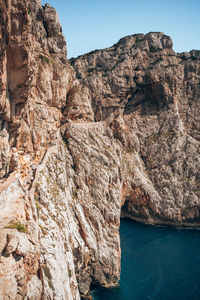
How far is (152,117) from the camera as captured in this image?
82812 millimetres

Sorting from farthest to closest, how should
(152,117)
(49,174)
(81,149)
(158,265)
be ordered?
1. (152,117)
2. (81,149)
3. (158,265)
4. (49,174)

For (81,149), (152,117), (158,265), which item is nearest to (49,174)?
(81,149)

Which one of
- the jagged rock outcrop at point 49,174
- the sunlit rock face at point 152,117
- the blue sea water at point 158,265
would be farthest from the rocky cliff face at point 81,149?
the blue sea water at point 158,265

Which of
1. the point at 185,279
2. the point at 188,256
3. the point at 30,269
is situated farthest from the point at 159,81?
the point at 30,269

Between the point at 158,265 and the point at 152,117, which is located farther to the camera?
the point at 152,117

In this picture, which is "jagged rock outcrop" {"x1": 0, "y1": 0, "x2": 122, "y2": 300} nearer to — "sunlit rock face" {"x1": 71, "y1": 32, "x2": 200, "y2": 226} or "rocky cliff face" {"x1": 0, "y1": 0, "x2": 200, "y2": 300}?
"rocky cliff face" {"x1": 0, "y1": 0, "x2": 200, "y2": 300}

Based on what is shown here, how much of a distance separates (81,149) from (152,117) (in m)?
45.1

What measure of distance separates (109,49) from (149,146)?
152 feet

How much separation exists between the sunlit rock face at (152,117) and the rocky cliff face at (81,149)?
37 cm

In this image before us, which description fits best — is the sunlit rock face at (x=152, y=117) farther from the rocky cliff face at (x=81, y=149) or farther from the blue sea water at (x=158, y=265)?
the blue sea water at (x=158, y=265)

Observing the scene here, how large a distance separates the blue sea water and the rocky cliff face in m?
3.17

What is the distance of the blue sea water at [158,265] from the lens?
122 ft

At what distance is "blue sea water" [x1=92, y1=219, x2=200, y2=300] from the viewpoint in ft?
122

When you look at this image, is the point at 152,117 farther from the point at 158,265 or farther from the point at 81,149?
the point at 158,265
